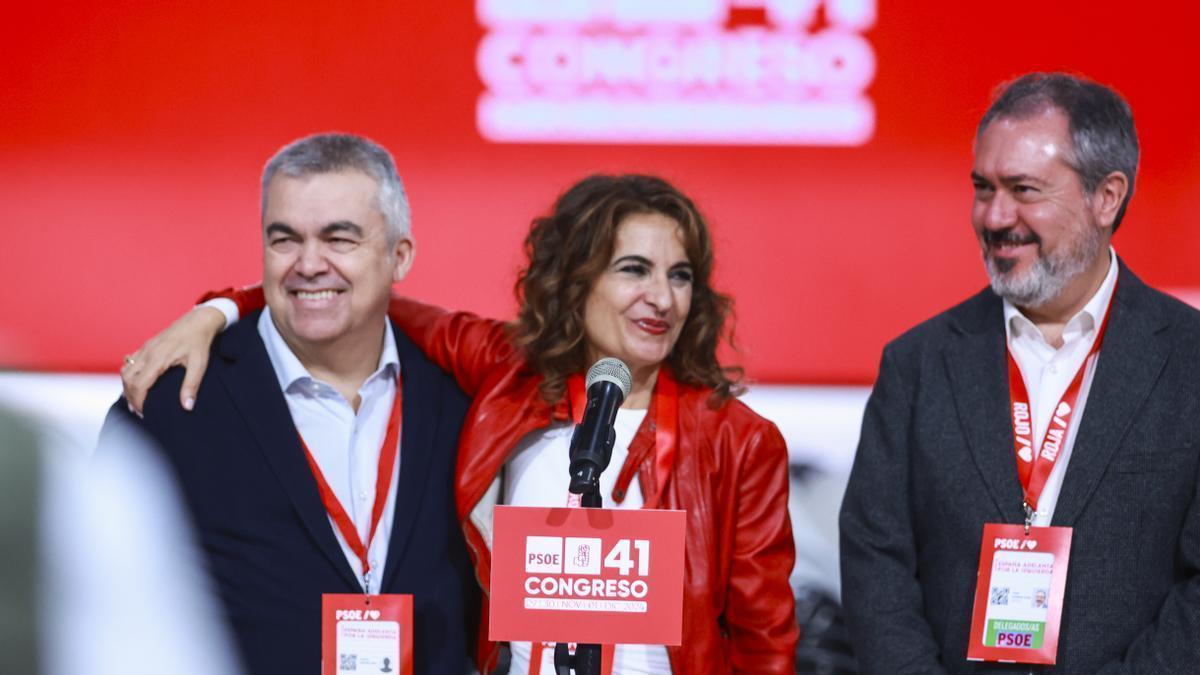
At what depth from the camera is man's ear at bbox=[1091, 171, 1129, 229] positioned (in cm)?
272

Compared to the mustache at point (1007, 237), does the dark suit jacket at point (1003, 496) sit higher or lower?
lower

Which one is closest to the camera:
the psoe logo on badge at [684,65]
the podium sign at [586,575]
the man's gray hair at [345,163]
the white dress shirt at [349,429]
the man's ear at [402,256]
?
the podium sign at [586,575]

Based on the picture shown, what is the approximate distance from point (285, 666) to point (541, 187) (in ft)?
5.99

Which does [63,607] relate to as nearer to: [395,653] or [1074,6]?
[395,653]

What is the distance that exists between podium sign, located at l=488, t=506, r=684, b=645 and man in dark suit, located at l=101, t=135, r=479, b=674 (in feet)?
2.76

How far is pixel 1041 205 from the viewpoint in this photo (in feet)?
8.86

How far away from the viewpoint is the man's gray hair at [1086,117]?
2.70m

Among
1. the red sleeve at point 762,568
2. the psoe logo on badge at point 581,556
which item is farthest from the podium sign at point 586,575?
the red sleeve at point 762,568

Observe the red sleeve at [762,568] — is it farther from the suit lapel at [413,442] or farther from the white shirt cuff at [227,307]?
the white shirt cuff at [227,307]

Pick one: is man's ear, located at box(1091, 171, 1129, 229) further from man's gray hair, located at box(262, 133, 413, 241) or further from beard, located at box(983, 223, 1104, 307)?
man's gray hair, located at box(262, 133, 413, 241)

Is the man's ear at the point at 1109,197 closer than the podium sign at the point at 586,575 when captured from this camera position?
No

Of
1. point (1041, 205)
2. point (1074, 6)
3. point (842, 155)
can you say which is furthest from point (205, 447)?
point (1074, 6)

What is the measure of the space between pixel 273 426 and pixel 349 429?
19cm

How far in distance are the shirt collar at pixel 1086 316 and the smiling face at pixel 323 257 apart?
1461 mm
